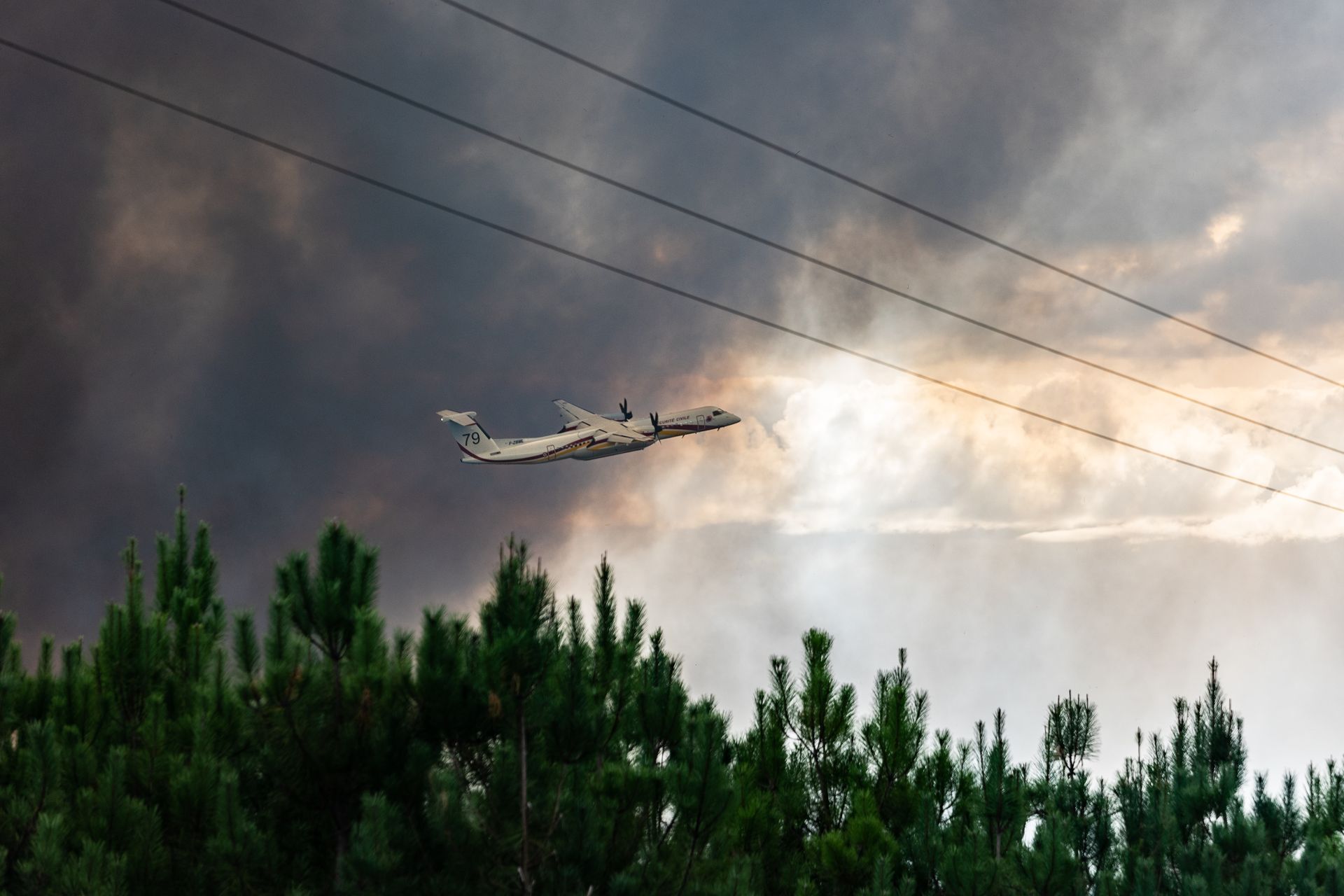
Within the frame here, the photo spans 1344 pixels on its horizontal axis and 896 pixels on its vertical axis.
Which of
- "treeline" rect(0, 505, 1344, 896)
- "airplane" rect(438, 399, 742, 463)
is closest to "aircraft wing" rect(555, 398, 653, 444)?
"airplane" rect(438, 399, 742, 463)

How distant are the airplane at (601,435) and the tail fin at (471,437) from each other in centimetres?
62

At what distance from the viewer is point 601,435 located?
35.8 m

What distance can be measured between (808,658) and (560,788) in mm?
5009

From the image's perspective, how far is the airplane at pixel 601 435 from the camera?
35.8 m

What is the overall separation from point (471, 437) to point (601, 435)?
34.7 feet

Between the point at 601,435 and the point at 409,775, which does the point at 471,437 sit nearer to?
the point at 601,435

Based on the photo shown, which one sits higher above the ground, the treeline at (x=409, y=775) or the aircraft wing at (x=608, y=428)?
the aircraft wing at (x=608, y=428)

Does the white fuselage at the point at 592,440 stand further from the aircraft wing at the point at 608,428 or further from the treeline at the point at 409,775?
the treeline at the point at 409,775

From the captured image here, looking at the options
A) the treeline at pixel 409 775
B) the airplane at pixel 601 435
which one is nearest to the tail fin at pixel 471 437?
the airplane at pixel 601 435

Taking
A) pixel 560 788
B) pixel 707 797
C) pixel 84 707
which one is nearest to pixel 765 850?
pixel 707 797

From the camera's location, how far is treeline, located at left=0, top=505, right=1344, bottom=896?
6.67 m

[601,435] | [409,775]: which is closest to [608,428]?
[601,435]

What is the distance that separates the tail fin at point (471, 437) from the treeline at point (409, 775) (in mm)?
33547

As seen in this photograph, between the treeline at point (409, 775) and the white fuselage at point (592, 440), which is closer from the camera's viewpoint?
the treeline at point (409, 775)
